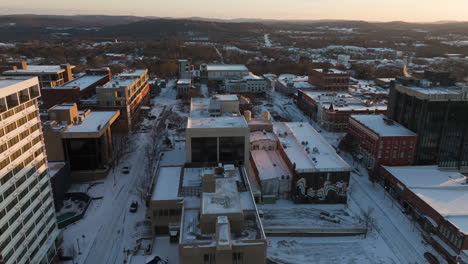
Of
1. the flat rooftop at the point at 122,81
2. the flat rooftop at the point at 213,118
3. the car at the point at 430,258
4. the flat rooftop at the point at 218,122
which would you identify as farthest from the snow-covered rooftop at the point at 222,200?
the flat rooftop at the point at 122,81

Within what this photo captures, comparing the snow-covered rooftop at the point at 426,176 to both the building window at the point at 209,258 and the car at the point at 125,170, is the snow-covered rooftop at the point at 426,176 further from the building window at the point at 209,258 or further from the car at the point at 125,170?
the car at the point at 125,170

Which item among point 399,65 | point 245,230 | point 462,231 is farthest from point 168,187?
point 399,65

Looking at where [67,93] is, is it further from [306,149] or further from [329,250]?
[329,250]

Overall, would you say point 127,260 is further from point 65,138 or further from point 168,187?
point 65,138

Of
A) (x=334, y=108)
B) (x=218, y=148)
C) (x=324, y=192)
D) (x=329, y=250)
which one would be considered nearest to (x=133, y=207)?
(x=218, y=148)

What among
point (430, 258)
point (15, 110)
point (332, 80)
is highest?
point (15, 110)

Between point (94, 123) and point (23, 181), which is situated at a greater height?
point (23, 181)

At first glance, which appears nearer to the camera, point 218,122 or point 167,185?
point 167,185
